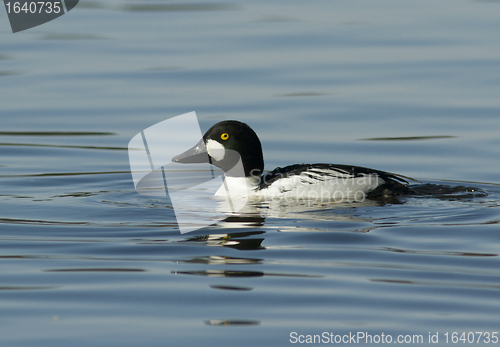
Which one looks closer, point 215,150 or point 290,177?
point 290,177

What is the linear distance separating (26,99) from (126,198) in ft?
17.1

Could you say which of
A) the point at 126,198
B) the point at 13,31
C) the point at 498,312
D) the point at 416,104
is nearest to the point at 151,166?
the point at 126,198

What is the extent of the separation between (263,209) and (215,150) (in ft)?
3.97

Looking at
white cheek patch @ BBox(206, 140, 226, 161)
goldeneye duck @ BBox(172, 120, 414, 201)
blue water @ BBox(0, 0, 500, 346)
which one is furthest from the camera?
white cheek patch @ BBox(206, 140, 226, 161)

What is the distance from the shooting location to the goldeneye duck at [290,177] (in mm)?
8508

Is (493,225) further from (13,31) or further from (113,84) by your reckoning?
(13,31)

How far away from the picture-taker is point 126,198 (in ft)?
29.3

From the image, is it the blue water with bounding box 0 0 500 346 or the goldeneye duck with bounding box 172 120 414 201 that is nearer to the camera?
the blue water with bounding box 0 0 500 346

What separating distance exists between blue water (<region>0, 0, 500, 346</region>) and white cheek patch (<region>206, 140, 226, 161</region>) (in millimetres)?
899

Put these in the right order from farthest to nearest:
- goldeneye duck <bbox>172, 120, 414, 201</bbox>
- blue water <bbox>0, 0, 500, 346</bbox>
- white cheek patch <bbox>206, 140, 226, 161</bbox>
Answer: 1. white cheek patch <bbox>206, 140, 226, 161</bbox>
2. goldeneye duck <bbox>172, 120, 414, 201</bbox>
3. blue water <bbox>0, 0, 500, 346</bbox>

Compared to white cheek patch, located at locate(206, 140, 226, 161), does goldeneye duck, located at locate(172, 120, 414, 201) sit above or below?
below

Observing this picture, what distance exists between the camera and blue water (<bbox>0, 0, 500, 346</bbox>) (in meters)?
5.23

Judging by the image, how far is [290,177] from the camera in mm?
8484

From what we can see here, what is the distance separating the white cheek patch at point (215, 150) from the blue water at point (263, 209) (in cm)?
90
